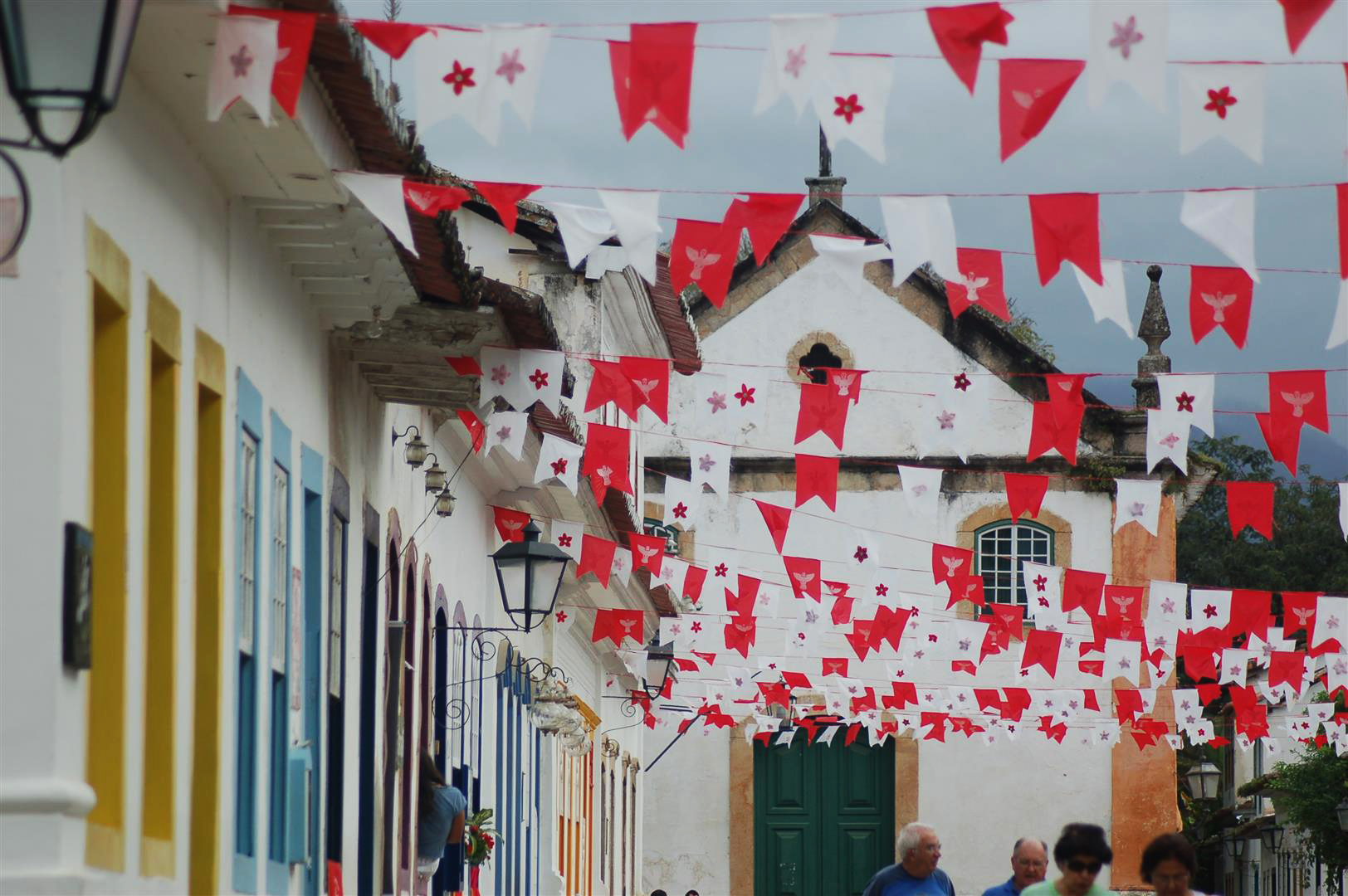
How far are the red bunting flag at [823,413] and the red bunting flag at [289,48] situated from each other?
8412 mm

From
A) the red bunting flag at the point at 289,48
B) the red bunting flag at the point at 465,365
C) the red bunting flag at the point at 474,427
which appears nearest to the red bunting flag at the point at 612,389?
the red bunting flag at the point at 474,427

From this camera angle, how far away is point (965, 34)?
823 cm

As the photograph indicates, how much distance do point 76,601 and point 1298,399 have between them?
11.0m

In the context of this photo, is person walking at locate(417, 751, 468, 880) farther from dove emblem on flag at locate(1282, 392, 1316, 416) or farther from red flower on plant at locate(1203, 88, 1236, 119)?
red flower on plant at locate(1203, 88, 1236, 119)

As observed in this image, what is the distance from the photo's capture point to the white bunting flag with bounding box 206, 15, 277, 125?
303 inches

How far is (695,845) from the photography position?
36375mm

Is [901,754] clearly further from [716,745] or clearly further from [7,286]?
[7,286]

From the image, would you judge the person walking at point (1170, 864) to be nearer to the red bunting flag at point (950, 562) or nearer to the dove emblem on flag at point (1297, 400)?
the dove emblem on flag at point (1297, 400)

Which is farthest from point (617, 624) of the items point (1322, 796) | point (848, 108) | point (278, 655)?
point (1322, 796)

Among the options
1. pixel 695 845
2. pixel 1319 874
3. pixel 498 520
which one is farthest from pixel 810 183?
pixel 498 520

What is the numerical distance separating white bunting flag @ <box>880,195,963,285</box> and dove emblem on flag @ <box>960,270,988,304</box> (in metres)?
1.86

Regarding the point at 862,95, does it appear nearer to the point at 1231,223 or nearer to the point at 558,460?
the point at 1231,223

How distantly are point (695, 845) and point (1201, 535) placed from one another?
4239cm

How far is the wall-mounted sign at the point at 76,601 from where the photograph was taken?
6.45 metres
